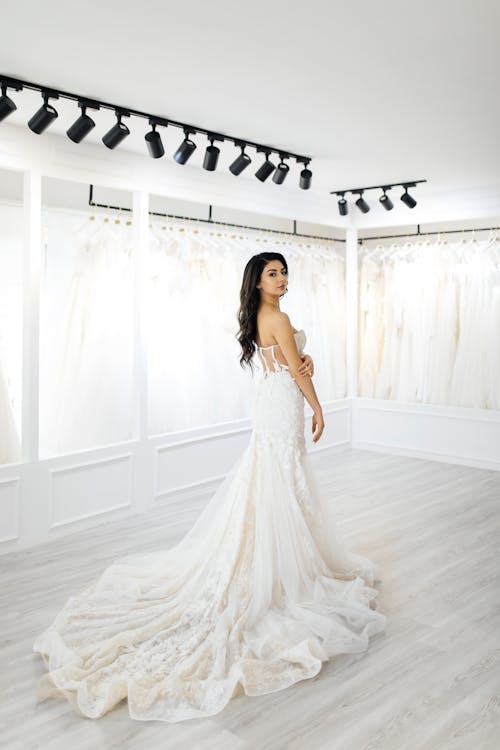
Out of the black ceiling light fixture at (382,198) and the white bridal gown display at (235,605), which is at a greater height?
the black ceiling light fixture at (382,198)

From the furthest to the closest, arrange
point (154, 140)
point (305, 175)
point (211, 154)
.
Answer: point (305, 175), point (211, 154), point (154, 140)

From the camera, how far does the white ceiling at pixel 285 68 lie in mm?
2645

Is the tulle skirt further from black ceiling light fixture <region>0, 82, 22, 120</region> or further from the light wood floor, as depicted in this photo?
black ceiling light fixture <region>0, 82, 22, 120</region>

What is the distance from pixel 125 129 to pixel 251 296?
1.29 metres

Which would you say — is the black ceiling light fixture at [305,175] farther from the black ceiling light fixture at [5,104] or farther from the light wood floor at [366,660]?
the light wood floor at [366,660]

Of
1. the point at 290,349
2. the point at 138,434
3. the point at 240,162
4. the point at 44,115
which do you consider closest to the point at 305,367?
the point at 290,349

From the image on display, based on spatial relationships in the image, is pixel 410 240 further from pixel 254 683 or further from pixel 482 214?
pixel 254 683

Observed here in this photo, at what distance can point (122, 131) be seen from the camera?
3797mm

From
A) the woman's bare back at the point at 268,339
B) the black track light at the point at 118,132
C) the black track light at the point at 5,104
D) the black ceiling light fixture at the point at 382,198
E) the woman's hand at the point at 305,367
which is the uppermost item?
the black ceiling light fixture at the point at 382,198

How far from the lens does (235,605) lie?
293 centimetres

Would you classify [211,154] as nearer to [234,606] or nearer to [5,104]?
[5,104]

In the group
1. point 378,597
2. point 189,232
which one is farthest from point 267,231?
point 378,597

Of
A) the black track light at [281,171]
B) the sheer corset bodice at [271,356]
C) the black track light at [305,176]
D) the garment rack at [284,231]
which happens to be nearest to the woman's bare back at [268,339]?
the sheer corset bodice at [271,356]

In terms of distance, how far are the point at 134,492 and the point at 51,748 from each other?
2.77 meters
